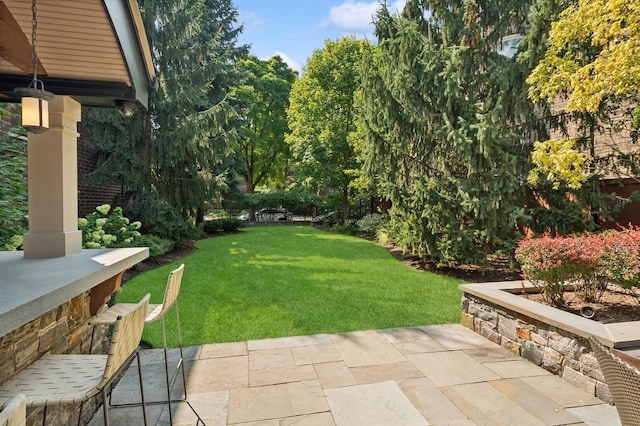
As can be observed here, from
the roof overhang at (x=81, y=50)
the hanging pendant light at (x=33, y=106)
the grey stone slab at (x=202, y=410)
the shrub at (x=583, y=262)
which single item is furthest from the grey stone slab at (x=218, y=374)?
the shrub at (x=583, y=262)

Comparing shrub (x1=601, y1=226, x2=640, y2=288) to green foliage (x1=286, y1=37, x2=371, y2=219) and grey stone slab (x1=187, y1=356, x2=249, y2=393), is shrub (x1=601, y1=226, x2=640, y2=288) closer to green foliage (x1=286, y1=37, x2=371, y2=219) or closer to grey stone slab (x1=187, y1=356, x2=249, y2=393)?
grey stone slab (x1=187, y1=356, x2=249, y2=393)

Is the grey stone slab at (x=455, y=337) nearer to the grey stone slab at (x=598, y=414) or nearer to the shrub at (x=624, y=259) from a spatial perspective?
the grey stone slab at (x=598, y=414)

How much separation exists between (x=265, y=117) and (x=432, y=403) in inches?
885

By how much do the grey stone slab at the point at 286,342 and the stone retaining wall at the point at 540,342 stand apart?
6.29 feet

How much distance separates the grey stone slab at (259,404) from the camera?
104 inches

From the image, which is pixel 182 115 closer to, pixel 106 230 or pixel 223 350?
pixel 106 230

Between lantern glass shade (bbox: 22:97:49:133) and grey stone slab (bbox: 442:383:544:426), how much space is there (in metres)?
3.92

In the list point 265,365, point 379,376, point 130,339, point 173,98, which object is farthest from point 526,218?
point 173,98

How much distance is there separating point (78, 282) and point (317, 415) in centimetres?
193

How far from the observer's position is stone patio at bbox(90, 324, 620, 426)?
8.56ft

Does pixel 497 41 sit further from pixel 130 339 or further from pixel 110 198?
pixel 110 198

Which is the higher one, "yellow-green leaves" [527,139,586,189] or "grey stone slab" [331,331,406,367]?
"yellow-green leaves" [527,139,586,189]

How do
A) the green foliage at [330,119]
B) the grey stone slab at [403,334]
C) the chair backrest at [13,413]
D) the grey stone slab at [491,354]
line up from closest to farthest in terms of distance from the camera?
the chair backrest at [13,413], the grey stone slab at [491,354], the grey stone slab at [403,334], the green foliage at [330,119]

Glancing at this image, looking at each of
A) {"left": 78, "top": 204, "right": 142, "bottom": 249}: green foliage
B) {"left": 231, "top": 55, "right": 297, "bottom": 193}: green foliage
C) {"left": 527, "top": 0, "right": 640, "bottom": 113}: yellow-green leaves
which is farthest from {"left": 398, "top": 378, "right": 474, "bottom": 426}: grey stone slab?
{"left": 231, "top": 55, "right": 297, "bottom": 193}: green foliage
